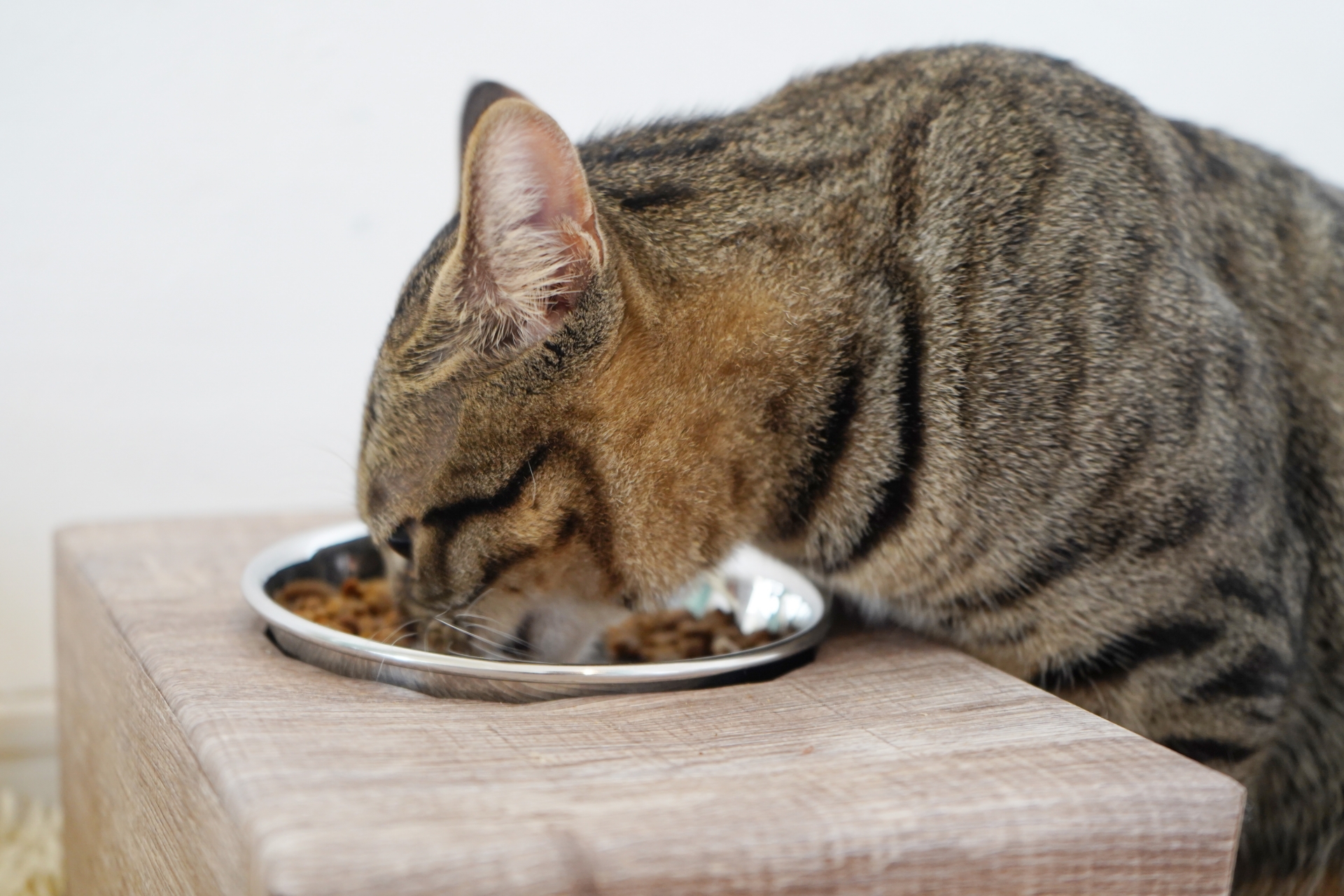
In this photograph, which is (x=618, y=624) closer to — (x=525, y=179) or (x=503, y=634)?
(x=503, y=634)

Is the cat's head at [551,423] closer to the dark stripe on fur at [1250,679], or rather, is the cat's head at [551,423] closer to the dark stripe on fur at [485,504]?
the dark stripe on fur at [485,504]

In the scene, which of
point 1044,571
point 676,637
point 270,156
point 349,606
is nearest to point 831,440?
point 1044,571

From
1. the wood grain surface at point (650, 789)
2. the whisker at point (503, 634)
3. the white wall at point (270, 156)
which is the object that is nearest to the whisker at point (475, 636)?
the whisker at point (503, 634)

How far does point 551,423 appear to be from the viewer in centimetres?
100

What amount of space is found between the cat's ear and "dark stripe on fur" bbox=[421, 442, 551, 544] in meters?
0.11

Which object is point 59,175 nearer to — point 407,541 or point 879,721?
point 407,541

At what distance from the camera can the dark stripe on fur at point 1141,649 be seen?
3.43ft

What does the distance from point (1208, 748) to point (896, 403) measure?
457mm

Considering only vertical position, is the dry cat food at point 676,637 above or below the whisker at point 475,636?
below

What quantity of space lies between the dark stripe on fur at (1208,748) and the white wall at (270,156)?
4.00ft

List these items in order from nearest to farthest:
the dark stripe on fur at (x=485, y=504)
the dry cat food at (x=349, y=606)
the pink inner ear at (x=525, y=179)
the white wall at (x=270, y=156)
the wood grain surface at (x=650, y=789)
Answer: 1. the wood grain surface at (x=650, y=789)
2. the pink inner ear at (x=525, y=179)
3. the dark stripe on fur at (x=485, y=504)
4. the dry cat food at (x=349, y=606)
5. the white wall at (x=270, y=156)

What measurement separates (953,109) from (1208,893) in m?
0.74

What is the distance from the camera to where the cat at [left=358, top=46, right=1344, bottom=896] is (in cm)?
102

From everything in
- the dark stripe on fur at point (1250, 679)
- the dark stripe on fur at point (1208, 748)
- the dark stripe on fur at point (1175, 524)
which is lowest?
the dark stripe on fur at point (1208, 748)
